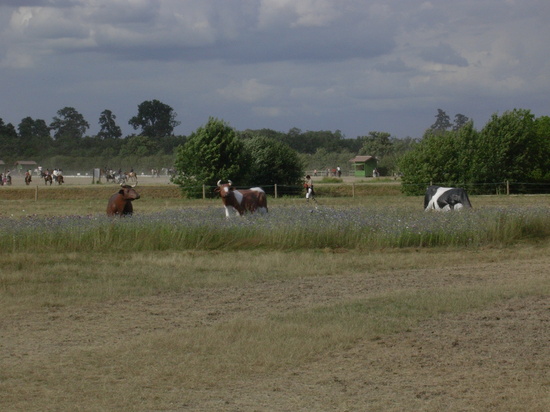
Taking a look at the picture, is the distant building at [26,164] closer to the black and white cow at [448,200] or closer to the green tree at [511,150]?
the green tree at [511,150]

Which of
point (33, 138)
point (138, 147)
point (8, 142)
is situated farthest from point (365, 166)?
point (33, 138)

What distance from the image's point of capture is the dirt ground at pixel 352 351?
23.5ft

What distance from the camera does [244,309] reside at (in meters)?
11.4

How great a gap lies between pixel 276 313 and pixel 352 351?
2261mm

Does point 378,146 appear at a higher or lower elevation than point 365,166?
higher

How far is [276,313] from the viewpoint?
36.1ft

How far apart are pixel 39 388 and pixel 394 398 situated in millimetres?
3367

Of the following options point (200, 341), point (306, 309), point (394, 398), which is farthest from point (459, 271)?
point (394, 398)

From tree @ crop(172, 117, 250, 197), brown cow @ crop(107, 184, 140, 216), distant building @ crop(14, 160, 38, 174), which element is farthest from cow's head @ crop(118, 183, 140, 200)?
distant building @ crop(14, 160, 38, 174)

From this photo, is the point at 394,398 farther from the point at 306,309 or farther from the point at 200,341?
the point at 306,309

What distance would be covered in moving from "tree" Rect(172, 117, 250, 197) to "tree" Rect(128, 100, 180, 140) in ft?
367

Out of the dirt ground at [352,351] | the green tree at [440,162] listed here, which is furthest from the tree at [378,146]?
the dirt ground at [352,351]

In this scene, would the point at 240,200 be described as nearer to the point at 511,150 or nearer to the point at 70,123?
the point at 511,150

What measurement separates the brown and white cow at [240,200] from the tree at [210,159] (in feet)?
75.5
